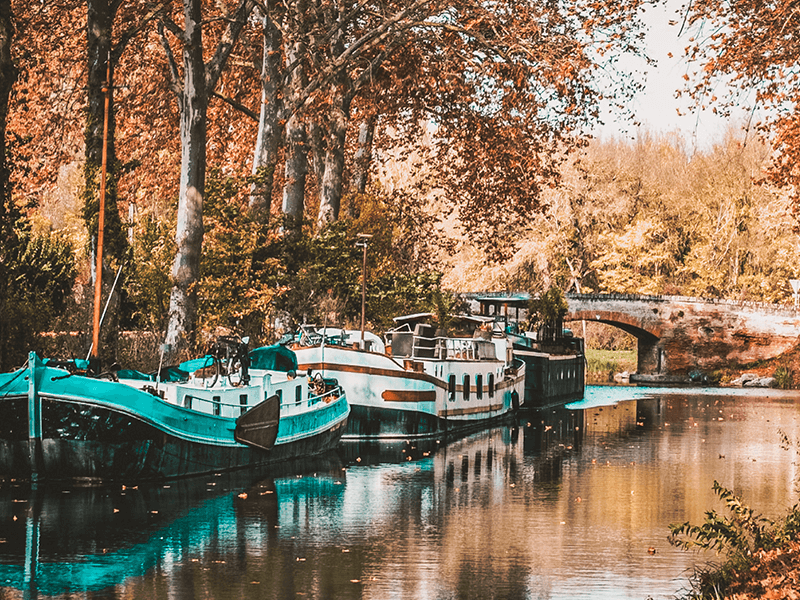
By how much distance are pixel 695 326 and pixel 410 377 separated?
42.6m

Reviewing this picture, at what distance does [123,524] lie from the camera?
49.1ft

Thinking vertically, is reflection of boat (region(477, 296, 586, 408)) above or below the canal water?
above

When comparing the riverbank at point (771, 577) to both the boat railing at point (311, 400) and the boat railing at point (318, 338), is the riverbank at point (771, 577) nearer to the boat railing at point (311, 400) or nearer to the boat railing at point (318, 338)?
the boat railing at point (311, 400)

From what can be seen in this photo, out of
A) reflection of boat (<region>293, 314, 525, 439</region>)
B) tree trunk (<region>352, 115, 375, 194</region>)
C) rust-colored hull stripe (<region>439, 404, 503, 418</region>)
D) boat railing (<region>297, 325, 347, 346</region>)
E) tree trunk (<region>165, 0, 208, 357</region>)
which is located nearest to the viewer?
reflection of boat (<region>293, 314, 525, 439</region>)

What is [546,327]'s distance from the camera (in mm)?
49250

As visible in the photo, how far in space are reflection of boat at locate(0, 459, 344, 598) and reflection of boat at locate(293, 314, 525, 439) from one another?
6296mm

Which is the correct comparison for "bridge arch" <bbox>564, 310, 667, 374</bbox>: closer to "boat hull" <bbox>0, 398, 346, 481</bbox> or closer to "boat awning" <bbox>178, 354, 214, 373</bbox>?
"boat awning" <bbox>178, 354, 214, 373</bbox>

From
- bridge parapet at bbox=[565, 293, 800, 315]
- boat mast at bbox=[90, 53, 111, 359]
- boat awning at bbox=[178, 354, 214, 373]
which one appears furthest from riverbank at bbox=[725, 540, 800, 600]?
bridge parapet at bbox=[565, 293, 800, 315]

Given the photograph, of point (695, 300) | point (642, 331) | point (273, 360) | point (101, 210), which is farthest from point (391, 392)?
point (642, 331)

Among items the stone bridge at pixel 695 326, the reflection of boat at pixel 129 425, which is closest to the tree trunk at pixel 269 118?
the reflection of boat at pixel 129 425

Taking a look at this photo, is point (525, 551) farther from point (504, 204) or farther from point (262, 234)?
point (504, 204)

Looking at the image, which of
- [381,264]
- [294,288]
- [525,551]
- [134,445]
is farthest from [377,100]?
[525,551]

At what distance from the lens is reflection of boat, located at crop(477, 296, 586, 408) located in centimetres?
4191

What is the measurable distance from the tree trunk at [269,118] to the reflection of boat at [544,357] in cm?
1030
